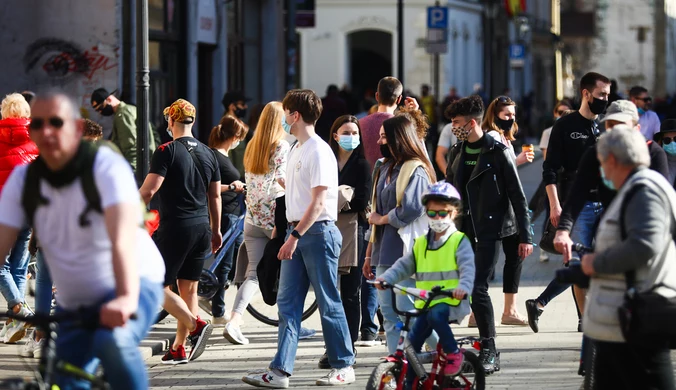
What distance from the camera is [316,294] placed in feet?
27.1

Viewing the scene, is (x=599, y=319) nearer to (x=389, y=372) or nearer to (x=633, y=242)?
(x=633, y=242)

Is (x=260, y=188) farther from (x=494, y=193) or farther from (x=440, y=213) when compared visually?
(x=440, y=213)

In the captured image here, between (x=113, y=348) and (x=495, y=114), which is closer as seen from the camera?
(x=113, y=348)

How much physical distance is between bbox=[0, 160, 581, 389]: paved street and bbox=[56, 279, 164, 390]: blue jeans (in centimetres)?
315

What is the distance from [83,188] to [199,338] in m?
4.36

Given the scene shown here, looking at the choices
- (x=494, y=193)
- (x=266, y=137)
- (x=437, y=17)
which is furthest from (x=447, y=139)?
(x=437, y=17)

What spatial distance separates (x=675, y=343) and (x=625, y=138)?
2.81 feet

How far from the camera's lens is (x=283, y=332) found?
820cm

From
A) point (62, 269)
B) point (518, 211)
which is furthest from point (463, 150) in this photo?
point (62, 269)

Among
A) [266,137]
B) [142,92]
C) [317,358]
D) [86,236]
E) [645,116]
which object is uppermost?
[142,92]

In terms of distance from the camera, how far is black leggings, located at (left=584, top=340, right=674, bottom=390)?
5616 millimetres

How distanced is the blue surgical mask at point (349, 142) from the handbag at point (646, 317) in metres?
4.03

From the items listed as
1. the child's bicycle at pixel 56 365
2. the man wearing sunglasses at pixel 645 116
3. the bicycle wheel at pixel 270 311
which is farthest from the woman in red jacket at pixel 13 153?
the man wearing sunglasses at pixel 645 116

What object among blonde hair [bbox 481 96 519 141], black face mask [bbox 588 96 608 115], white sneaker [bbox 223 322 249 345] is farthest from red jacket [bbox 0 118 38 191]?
black face mask [bbox 588 96 608 115]
